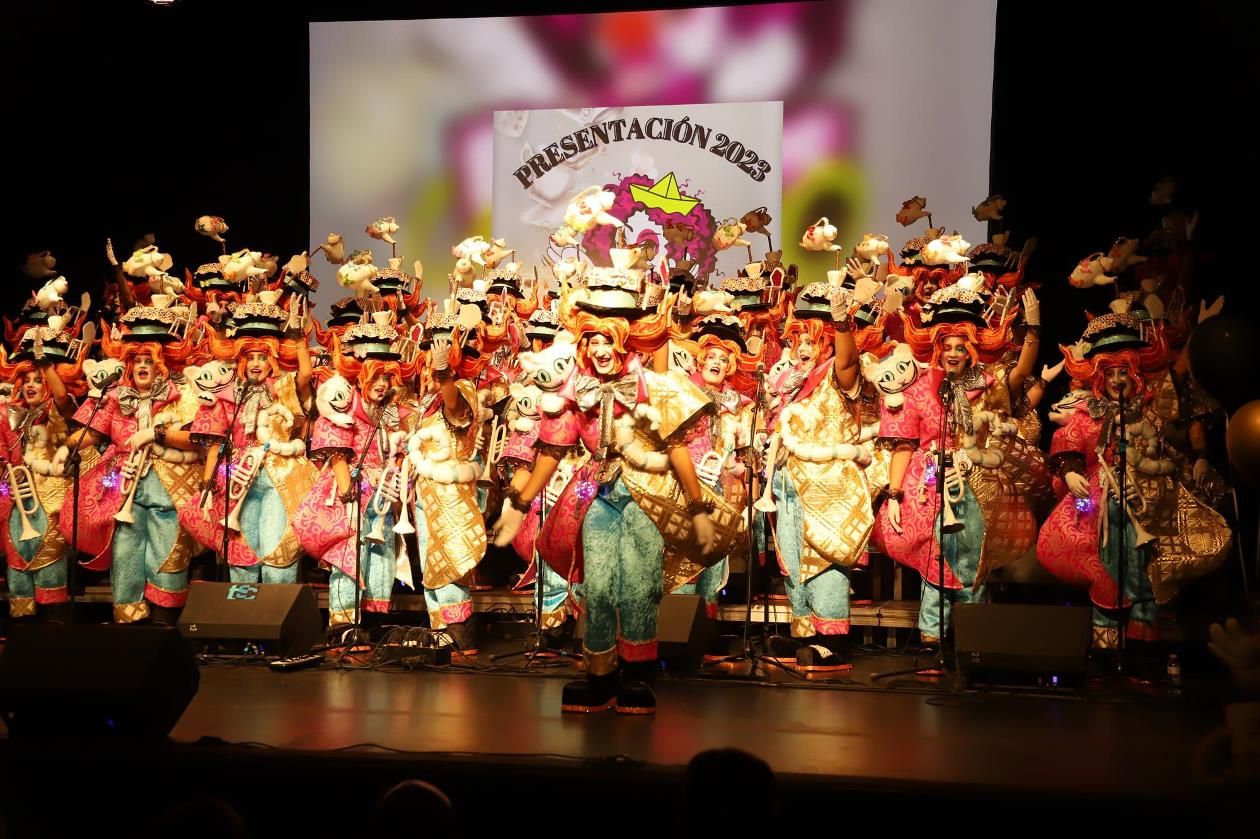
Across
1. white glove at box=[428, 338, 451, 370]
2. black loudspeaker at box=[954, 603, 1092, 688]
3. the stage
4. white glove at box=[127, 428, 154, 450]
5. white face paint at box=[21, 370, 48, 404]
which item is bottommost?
the stage

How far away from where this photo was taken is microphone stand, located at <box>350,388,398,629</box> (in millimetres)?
6328

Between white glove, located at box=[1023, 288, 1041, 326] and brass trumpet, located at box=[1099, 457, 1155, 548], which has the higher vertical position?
white glove, located at box=[1023, 288, 1041, 326]

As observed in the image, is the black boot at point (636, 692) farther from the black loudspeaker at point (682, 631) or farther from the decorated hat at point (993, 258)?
the decorated hat at point (993, 258)

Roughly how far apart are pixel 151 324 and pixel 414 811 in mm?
5092

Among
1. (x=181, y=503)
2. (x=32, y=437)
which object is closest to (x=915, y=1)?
(x=181, y=503)

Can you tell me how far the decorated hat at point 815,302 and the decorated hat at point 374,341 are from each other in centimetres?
195

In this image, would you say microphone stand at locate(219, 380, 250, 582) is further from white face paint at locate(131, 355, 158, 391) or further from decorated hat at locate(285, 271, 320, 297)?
decorated hat at locate(285, 271, 320, 297)

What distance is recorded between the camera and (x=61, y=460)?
24.2 feet

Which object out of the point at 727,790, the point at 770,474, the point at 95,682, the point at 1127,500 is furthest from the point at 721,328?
the point at 727,790

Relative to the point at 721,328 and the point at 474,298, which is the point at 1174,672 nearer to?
the point at 721,328

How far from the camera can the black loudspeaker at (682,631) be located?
5.63m

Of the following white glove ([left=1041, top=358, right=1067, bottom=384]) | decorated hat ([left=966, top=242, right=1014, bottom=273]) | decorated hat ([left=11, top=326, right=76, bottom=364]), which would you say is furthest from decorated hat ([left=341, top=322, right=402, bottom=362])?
white glove ([left=1041, top=358, right=1067, bottom=384])

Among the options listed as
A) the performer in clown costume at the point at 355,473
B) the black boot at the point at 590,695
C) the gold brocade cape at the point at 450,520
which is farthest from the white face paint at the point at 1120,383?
the performer in clown costume at the point at 355,473

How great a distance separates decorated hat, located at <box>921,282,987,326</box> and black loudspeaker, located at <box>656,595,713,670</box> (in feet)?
5.49
